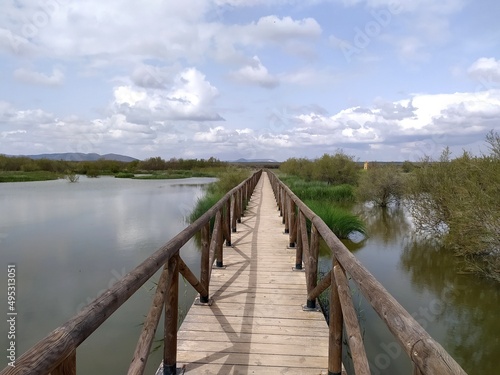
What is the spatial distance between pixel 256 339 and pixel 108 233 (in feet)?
32.2

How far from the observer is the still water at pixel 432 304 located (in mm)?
4559

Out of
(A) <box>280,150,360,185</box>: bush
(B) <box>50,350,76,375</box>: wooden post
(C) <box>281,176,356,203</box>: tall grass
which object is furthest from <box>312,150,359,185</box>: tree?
(B) <box>50,350,76,375</box>: wooden post

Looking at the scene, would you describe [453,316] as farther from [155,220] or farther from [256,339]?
[155,220]

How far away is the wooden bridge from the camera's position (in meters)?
1.24

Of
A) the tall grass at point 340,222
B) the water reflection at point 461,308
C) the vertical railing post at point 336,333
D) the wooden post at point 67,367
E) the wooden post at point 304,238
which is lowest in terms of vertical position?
the water reflection at point 461,308

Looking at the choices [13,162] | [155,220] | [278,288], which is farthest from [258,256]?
[13,162]

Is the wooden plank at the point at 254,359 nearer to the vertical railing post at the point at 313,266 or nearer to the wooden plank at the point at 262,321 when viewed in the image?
the wooden plank at the point at 262,321

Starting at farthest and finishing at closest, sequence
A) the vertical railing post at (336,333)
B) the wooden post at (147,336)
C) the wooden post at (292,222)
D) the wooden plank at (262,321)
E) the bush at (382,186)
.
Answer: the bush at (382,186) → the wooden post at (292,222) → the wooden plank at (262,321) → the vertical railing post at (336,333) → the wooden post at (147,336)

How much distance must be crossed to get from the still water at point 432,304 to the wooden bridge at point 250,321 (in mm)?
1367

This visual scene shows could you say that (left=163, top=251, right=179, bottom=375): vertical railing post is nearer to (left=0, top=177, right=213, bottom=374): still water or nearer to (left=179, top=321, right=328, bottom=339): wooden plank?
(left=179, top=321, right=328, bottom=339): wooden plank

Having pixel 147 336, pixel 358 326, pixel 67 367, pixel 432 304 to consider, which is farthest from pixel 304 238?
pixel 67 367

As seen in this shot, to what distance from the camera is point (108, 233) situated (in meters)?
11.7

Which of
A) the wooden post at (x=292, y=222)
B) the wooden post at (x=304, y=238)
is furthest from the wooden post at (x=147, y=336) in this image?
the wooden post at (x=292, y=222)

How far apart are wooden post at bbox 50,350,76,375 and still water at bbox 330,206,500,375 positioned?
380 centimetres
